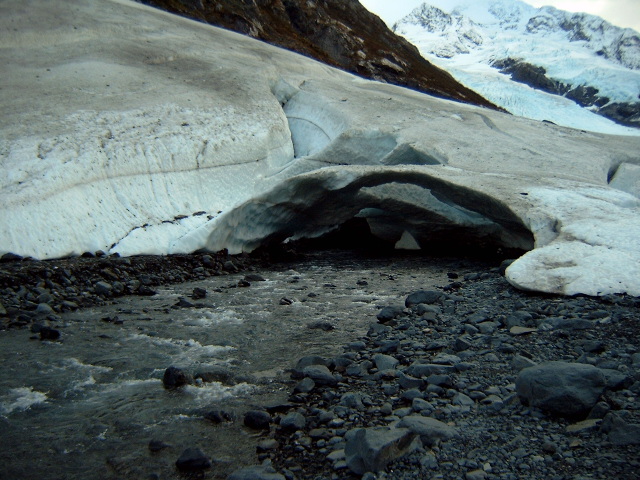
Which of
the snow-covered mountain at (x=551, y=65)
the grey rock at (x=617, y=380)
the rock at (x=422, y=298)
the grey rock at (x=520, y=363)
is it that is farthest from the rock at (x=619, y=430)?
the snow-covered mountain at (x=551, y=65)

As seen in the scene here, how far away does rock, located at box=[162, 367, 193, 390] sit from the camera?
3.57m

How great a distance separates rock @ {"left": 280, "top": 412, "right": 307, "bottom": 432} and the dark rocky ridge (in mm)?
23301

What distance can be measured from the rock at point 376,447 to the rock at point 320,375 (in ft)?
2.83

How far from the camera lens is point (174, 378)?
3574mm

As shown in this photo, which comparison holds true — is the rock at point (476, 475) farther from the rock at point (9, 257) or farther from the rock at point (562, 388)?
the rock at point (9, 257)

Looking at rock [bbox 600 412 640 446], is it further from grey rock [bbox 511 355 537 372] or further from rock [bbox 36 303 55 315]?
rock [bbox 36 303 55 315]

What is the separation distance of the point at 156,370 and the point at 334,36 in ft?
98.4

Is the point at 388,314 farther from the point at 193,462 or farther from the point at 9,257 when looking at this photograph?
the point at 9,257

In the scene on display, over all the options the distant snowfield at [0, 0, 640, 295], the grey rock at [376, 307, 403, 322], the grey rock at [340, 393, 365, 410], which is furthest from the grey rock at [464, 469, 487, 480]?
the distant snowfield at [0, 0, 640, 295]

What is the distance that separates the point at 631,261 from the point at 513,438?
3380 mm

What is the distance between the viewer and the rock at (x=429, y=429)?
8.46 feet

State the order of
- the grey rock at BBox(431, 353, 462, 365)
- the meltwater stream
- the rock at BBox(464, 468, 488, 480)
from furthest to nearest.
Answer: the grey rock at BBox(431, 353, 462, 365)
the meltwater stream
the rock at BBox(464, 468, 488, 480)

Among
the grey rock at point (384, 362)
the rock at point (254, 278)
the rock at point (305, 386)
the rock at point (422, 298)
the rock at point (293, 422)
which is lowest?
the rock at point (254, 278)

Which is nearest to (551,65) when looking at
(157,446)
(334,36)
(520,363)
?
(334,36)
